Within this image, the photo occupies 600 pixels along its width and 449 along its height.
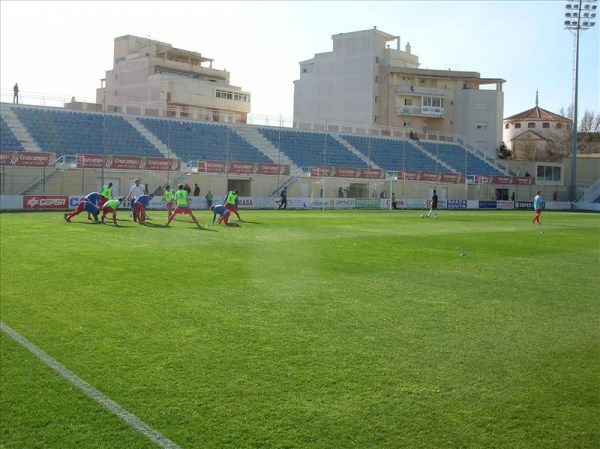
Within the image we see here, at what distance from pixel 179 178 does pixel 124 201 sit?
277 inches

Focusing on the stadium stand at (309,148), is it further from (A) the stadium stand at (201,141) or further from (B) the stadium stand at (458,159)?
(B) the stadium stand at (458,159)

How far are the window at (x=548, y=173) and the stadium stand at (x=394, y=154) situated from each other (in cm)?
1288

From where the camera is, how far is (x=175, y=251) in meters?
15.8

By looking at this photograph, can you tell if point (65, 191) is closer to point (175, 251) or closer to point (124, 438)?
point (175, 251)

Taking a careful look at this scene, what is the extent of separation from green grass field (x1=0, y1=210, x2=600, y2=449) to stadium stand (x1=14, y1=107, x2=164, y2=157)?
96.4 feet

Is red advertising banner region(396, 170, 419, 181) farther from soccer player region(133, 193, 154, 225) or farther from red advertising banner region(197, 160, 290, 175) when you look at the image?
soccer player region(133, 193, 154, 225)

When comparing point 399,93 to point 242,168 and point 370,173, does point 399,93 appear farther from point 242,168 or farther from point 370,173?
point 242,168

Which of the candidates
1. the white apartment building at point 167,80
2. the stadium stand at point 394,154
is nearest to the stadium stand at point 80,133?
the stadium stand at point 394,154

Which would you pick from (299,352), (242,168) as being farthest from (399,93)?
(299,352)

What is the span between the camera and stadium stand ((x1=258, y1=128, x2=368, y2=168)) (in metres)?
54.0

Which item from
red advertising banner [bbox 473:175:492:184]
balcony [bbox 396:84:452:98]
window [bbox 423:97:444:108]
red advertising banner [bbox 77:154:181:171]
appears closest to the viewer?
red advertising banner [bbox 77:154:181:171]

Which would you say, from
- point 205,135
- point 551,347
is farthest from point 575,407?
point 205,135

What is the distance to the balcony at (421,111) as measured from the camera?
251 ft

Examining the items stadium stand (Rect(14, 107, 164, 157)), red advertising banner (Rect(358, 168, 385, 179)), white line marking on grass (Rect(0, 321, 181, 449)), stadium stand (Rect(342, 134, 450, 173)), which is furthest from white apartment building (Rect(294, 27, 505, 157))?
white line marking on grass (Rect(0, 321, 181, 449))
